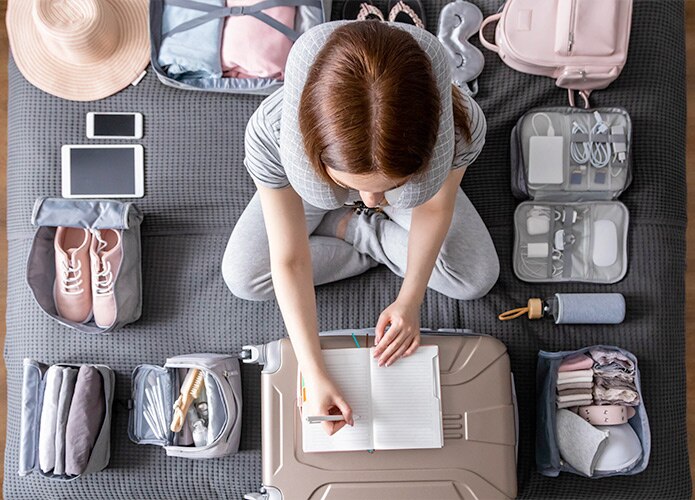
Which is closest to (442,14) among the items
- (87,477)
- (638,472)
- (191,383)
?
(191,383)

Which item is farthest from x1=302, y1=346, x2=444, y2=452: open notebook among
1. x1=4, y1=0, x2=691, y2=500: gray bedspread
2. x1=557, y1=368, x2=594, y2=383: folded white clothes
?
x1=557, y1=368, x2=594, y2=383: folded white clothes

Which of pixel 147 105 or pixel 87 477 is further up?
pixel 147 105

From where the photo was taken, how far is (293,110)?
29.4 inches

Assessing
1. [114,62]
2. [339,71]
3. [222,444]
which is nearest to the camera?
[339,71]

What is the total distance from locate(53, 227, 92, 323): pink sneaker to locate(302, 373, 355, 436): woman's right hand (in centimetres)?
52

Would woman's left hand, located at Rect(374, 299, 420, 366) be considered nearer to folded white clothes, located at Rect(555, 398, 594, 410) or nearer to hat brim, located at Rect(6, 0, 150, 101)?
folded white clothes, located at Rect(555, 398, 594, 410)

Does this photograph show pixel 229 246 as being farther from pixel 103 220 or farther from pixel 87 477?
pixel 87 477

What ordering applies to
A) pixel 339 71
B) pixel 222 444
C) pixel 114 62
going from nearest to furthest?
1. pixel 339 71
2. pixel 222 444
3. pixel 114 62

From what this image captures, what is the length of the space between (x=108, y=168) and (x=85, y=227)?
15cm

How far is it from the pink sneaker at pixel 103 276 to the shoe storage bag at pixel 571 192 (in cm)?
82

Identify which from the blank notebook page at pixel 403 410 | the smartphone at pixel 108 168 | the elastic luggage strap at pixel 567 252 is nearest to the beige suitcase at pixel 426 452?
the blank notebook page at pixel 403 410

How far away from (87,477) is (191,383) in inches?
12.6

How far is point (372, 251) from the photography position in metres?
1.26

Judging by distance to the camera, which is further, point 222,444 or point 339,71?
point 222,444
